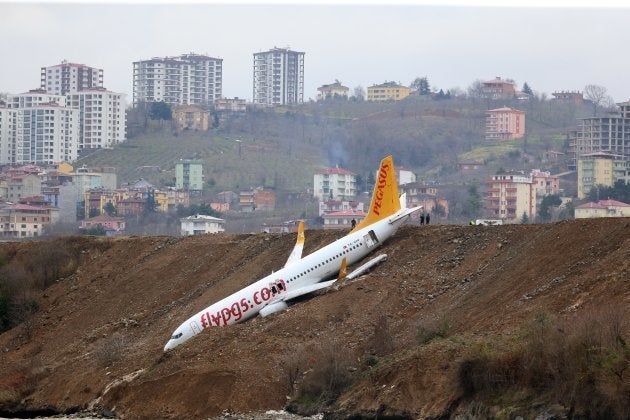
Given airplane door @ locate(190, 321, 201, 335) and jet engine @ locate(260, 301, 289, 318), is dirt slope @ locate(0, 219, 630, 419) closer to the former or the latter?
jet engine @ locate(260, 301, 289, 318)

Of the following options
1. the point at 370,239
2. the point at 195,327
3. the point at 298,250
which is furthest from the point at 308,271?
the point at 195,327

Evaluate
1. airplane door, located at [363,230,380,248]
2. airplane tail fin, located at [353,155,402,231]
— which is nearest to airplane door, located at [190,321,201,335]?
airplane door, located at [363,230,380,248]

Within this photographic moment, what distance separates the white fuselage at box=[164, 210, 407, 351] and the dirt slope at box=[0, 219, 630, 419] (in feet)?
3.89

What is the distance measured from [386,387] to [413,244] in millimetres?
19853

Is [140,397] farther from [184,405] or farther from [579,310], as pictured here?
[579,310]

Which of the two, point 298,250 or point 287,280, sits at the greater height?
point 298,250

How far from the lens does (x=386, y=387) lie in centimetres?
6056

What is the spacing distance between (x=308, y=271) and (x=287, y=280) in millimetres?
1242

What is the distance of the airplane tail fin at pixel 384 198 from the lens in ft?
266

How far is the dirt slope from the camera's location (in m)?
61.4

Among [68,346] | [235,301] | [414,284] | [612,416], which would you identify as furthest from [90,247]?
[612,416]

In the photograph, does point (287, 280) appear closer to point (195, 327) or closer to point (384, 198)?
point (195, 327)

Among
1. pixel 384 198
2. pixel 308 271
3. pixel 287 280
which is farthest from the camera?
pixel 384 198

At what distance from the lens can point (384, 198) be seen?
81.2 meters
